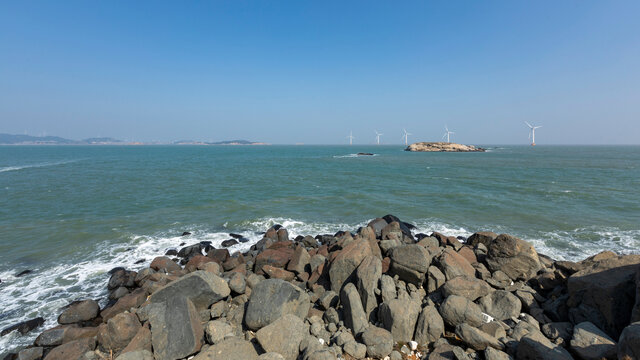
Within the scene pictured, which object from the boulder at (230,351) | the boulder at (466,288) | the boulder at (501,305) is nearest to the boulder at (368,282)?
the boulder at (466,288)

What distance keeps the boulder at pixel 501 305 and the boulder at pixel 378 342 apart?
318cm

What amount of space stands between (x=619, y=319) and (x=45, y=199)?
4069cm

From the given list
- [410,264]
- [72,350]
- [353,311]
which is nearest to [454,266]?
[410,264]

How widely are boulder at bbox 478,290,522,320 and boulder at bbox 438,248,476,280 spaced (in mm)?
1026

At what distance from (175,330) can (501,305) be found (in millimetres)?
8848

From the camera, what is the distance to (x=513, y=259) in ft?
31.4

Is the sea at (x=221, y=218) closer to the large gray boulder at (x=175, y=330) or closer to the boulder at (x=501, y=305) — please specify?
the large gray boulder at (x=175, y=330)

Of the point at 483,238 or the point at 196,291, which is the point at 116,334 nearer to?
the point at 196,291

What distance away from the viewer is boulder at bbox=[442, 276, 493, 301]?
25.2 feet

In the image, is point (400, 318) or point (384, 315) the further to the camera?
point (384, 315)

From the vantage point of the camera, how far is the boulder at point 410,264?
336 inches

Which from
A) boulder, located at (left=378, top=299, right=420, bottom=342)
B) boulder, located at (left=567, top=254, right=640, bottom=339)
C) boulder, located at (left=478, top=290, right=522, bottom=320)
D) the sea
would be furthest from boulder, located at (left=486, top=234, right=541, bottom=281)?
the sea

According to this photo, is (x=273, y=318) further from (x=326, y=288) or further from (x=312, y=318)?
(x=326, y=288)

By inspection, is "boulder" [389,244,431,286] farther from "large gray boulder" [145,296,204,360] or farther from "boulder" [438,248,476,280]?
"large gray boulder" [145,296,204,360]
